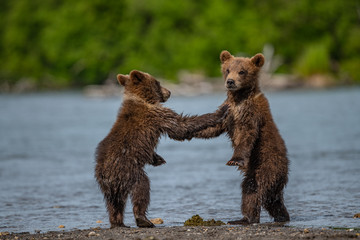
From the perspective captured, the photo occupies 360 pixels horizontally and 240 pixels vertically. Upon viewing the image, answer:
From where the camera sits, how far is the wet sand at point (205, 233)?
5.88m

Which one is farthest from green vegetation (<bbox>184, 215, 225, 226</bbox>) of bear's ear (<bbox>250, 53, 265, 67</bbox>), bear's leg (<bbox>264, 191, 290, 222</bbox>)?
bear's ear (<bbox>250, 53, 265, 67</bbox>)

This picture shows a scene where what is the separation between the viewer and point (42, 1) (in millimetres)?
79812

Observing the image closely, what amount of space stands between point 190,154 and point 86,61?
5329 centimetres

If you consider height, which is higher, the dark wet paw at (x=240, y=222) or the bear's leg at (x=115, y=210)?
the bear's leg at (x=115, y=210)

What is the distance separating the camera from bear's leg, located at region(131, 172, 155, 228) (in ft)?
22.1

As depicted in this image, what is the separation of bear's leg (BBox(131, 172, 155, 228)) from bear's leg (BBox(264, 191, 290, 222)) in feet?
4.38

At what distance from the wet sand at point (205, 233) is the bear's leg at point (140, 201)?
153mm

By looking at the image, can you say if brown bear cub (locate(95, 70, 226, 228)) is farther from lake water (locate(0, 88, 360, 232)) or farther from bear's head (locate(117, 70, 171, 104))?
lake water (locate(0, 88, 360, 232))

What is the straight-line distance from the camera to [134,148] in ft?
22.5

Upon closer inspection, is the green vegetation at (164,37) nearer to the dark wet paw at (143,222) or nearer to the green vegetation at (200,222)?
the green vegetation at (200,222)

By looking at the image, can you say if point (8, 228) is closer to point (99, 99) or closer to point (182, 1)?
point (99, 99)

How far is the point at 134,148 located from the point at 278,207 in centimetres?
171

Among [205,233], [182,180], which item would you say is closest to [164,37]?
[182,180]

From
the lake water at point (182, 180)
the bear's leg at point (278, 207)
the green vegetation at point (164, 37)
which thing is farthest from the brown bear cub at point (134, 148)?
the green vegetation at point (164, 37)
